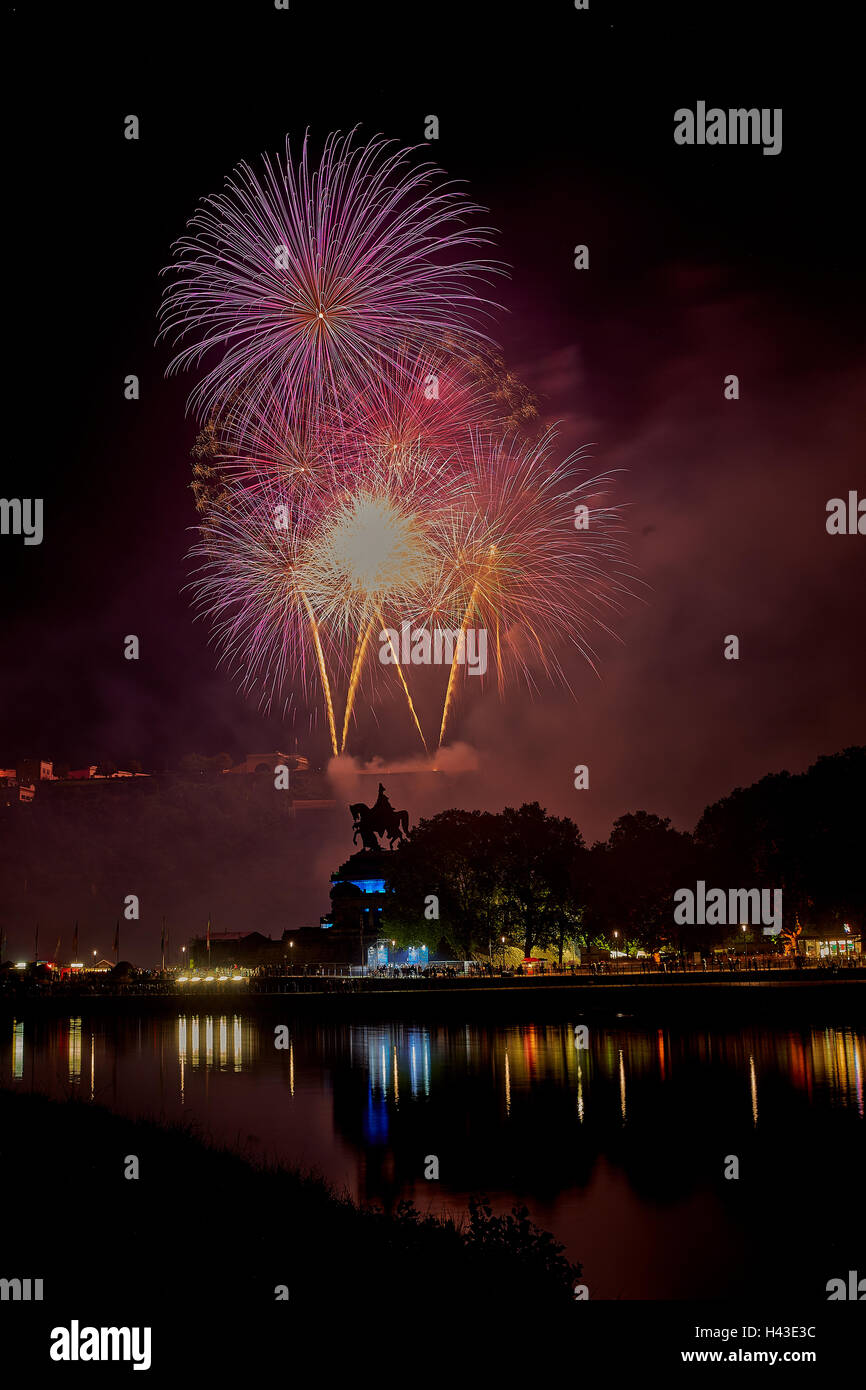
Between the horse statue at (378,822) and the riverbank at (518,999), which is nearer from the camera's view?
the riverbank at (518,999)

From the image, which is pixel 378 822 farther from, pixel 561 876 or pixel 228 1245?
pixel 228 1245

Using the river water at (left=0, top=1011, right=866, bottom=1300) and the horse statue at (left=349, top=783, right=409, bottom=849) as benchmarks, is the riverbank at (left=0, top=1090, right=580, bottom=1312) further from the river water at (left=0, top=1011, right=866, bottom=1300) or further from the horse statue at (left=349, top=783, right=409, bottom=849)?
the horse statue at (left=349, top=783, right=409, bottom=849)

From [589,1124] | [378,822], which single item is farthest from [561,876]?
[589,1124]

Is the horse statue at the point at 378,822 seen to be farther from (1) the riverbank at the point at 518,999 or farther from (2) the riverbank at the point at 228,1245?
(2) the riverbank at the point at 228,1245

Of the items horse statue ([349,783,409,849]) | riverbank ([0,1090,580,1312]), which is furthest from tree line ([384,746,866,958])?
riverbank ([0,1090,580,1312])

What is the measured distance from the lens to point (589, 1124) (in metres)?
32.2

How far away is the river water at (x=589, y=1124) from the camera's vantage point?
21.3 meters

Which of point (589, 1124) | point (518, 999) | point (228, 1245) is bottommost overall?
point (589, 1124)

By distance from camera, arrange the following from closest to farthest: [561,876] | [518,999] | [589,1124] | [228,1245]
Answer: [228,1245], [589,1124], [518,999], [561,876]

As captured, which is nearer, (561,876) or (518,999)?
(518,999)

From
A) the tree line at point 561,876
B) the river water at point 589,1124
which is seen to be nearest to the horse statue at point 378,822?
the tree line at point 561,876

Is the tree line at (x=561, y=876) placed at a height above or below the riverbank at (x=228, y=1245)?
above

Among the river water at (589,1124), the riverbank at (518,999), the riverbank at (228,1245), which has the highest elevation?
the riverbank at (228,1245)
